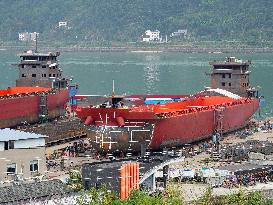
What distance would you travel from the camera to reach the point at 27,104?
52.1m

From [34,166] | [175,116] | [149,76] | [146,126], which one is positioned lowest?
[149,76]

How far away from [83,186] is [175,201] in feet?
16.4

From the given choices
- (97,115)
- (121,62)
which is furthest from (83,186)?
(121,62)

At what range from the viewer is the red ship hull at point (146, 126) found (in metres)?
41.5

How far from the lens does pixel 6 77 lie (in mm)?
129250

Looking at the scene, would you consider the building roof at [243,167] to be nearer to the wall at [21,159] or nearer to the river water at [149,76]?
the wall at [21,159]

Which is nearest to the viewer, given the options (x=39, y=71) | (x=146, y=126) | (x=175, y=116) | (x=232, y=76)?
(x=146, y=126)

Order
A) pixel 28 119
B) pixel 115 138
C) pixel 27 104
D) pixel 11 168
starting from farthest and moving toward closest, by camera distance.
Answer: pixel 28 119 → pixel 27 104 → pixel 115 138 → pixel 11 168

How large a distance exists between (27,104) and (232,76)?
1553 centimetres

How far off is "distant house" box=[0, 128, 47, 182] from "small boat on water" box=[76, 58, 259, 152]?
1124 centimetres

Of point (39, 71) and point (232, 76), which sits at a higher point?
point (39, 71)

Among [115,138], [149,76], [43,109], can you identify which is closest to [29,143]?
[115,138]

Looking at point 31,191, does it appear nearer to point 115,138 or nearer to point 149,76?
point 115,138

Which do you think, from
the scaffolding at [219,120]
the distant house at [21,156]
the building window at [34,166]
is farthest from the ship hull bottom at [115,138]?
the building window at [34,166]
